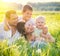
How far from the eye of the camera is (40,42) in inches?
46.1

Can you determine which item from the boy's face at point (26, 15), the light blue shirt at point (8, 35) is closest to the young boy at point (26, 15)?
the boy's face at point (26, 15)

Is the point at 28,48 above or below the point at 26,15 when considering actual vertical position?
below

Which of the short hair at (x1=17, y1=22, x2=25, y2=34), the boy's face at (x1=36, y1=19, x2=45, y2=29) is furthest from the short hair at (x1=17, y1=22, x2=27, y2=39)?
the boy's face at (x1=36, y1=19, x2=45, y2=29)

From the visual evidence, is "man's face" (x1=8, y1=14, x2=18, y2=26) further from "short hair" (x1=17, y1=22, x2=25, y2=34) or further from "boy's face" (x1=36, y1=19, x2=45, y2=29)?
"boy's face" (x1=36, y1=19, x2=45, y2=29)

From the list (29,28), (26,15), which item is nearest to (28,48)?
(29,28)

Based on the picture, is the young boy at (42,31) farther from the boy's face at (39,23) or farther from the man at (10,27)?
the man at (10,27)

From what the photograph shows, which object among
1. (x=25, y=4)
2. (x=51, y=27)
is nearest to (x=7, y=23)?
(x=25, y=4)

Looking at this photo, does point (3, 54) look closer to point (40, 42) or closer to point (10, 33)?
point (10, 33)

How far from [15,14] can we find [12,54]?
1.07 ft

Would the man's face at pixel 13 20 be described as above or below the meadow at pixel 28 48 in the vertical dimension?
above

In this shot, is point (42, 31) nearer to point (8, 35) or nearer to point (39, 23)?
point (39, 23)

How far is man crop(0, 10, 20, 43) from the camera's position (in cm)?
117

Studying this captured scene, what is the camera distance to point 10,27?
1181 mm

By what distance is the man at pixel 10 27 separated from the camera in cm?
117
